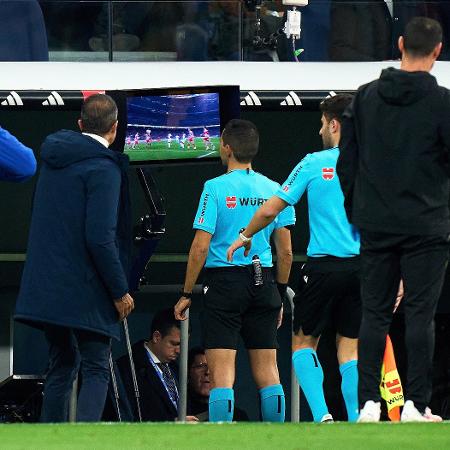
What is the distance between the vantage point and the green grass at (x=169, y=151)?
817 cm

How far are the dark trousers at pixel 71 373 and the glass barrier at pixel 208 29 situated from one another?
294cm

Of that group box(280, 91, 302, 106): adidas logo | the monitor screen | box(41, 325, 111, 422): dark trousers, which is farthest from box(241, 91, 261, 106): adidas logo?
box(41, 325, 111, 422): dark trousers

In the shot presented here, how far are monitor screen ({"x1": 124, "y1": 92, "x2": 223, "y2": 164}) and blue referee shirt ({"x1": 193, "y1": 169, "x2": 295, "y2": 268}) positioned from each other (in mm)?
789

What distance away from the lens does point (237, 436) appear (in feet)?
17.8

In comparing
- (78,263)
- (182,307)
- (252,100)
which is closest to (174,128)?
(252,100)

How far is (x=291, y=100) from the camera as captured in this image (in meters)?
8.52

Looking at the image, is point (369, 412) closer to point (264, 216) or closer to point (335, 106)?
point (264, 216)

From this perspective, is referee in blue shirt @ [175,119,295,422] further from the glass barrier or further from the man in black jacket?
the glass barrier

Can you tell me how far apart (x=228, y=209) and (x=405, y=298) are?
1746 millimetres

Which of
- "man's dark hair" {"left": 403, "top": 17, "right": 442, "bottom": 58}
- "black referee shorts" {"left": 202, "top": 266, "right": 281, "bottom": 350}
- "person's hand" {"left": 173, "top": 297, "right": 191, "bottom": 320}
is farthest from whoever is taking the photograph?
"person's hand" {"left": 173, "top": 297, "right": 191, "bottom": 320}

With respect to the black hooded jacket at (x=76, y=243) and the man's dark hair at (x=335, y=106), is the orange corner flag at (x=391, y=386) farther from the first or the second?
the black hooded jacket at (x=76, y=243)

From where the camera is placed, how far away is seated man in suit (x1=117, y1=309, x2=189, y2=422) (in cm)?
897

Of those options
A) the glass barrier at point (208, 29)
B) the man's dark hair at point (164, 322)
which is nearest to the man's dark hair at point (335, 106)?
the glass barrier at point (208, 29)

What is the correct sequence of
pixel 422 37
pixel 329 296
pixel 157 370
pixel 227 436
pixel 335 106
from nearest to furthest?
pixel 227 436, pixel 422 37, pixel 335 106, pixel 329 296, pixel 157 370
